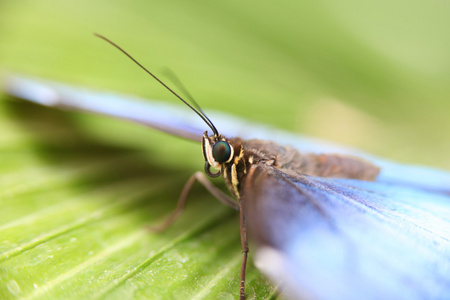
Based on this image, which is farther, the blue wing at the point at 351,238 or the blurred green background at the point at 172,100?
the blurred green background at the point at 172,100

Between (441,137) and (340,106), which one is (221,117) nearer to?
(340,106)

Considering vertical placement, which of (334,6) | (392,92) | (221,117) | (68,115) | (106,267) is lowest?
(106,267)

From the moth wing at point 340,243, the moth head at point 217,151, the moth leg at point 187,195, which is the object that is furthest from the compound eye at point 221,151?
the moth leg at point 187,195

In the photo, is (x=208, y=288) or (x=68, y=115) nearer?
(x=208, y=288)

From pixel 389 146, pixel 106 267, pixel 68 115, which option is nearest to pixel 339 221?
pixel 106 267

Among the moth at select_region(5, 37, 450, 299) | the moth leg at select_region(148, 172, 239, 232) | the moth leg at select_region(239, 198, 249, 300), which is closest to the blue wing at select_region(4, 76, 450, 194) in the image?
the moth at select_region(5, 37, 450, 299)

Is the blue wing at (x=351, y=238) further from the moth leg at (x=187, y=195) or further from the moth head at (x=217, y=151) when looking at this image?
the moth leg at (x=187, y=195)
